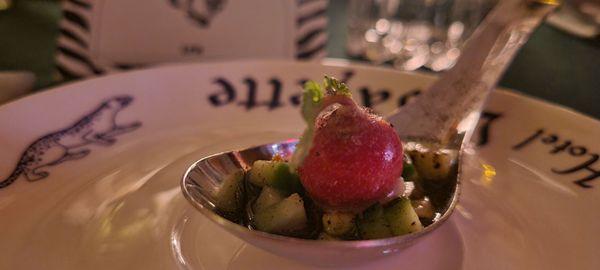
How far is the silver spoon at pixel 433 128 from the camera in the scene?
1.66 feet

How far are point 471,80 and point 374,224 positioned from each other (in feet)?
1.24

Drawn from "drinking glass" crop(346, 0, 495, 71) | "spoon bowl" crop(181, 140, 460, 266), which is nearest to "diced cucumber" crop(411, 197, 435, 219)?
"spoon bowl" crop(181, 140, 460, 266)

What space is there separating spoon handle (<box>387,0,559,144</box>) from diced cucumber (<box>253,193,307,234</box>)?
26cm

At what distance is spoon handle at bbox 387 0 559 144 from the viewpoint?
0.77 metres

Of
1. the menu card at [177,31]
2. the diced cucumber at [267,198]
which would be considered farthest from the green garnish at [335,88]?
the menu card at [177,31]

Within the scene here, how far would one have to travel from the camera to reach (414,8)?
4.82ft

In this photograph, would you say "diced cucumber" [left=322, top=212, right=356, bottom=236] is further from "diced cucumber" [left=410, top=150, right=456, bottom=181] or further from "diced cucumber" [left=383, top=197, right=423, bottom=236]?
"diced cucumber" [left=410, top=150, right=456, bottom=181]

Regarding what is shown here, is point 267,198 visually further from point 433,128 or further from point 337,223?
point 433,128

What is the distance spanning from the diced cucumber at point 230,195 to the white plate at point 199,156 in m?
0.03

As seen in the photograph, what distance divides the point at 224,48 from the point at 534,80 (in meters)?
0.65

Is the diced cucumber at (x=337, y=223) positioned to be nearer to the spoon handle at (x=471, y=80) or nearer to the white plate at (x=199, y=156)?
the white plate at (x=199, y=156)

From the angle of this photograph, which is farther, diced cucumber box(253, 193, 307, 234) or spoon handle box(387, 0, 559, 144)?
spoon handle box(387, 0, 559, 144)

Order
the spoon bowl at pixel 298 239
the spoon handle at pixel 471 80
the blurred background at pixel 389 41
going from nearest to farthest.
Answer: the spoon bowl at pixel 298 239
the spoon handle at pixel 471 80
the blurred background at pixel 389 41

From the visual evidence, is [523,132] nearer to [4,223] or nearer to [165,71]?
Answer: [165,71]
